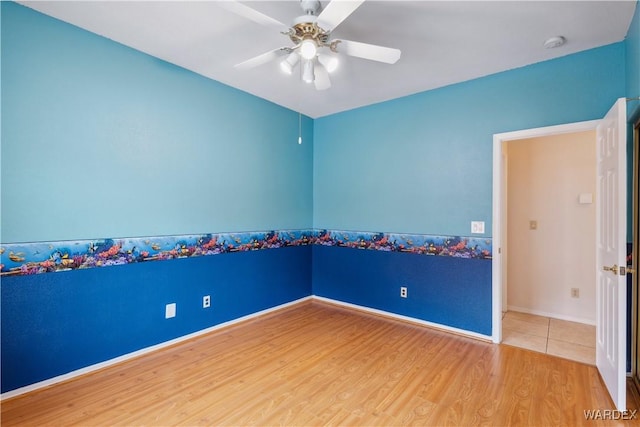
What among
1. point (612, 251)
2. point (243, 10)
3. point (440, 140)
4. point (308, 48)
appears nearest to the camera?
point (243, 10)

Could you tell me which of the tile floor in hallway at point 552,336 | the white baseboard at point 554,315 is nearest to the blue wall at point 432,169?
the tile floor in hallway at point 552,336

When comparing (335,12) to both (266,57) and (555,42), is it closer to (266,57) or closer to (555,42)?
(266,57)

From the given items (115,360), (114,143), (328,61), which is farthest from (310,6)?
(115,360)

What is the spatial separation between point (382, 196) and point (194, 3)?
2.72 meters

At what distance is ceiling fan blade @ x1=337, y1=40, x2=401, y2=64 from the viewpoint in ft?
6.22

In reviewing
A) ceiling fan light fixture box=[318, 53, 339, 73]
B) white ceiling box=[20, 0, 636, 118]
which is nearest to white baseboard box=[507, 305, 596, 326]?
white ceiling box=[20, 0, 636, 118]

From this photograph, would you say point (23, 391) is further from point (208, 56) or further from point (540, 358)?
point (540, 358)

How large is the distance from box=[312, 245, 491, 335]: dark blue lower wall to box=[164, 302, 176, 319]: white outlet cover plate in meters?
2.03

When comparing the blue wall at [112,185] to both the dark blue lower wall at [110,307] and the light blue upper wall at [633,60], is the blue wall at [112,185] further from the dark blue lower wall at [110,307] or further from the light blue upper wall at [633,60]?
the light blue upper wall at [633,60]

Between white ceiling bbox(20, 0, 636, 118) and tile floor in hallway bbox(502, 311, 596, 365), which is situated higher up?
white ceiling bbox(20, 0, 636, 118)

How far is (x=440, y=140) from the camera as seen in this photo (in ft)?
11.2

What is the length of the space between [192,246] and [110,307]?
2.77 feet

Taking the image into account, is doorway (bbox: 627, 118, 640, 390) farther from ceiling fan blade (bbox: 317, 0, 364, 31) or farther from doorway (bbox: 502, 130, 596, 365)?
ceiling fan blade (bbox: 317, 0, 364, 31)

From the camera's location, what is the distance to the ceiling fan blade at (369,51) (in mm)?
1895
